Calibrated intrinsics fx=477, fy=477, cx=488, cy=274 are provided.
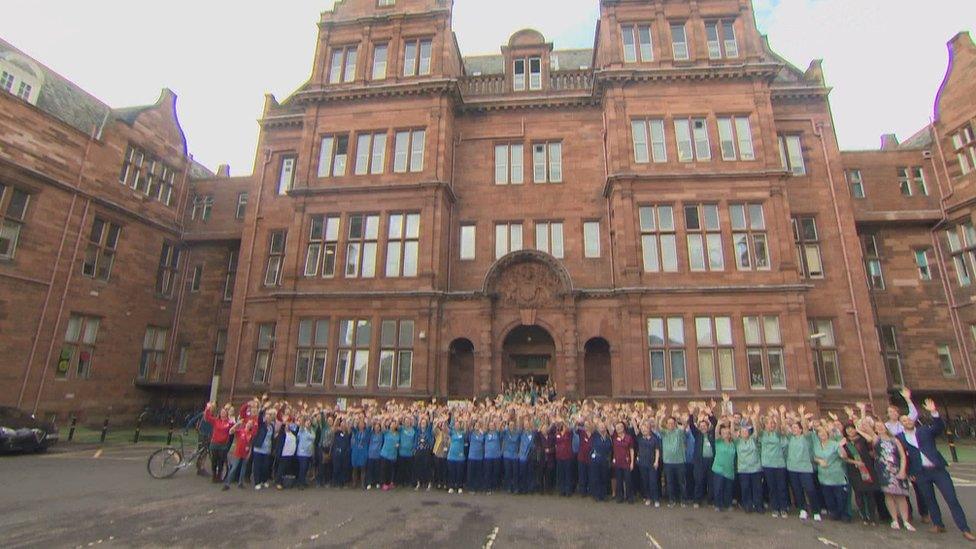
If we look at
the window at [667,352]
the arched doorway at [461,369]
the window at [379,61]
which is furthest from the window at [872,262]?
the window at [379,61]

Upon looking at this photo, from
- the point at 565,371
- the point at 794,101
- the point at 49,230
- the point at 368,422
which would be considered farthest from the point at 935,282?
the point at 49,230

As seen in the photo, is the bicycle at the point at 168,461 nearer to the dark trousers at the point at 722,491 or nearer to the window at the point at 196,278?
the dark trousers at the point at 722,491

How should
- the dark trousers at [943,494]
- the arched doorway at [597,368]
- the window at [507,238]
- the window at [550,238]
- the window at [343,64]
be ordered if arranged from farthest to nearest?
the window at [343,64]
the window at [507,238]
the window at [550,238]
the arched doorway at [597,368]
the dark trousers at [943,494]

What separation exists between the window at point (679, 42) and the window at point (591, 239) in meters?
9.09

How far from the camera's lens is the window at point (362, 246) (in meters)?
22.5

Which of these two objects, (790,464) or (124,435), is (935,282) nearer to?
(790,464)

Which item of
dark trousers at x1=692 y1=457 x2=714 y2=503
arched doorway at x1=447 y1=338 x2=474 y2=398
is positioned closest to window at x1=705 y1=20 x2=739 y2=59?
arched doorway at x1=447 y1=338 x2=474 y2=398

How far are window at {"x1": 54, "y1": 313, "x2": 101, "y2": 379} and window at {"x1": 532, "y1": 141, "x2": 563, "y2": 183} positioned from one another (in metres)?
23.9

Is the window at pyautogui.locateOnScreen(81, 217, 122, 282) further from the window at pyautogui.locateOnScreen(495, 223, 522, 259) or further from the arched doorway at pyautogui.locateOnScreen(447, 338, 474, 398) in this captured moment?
the window at pyautogui.locateOnScreen(495, 223, 522, 259)

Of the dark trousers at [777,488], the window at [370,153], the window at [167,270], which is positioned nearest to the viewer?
the dark trousers at [777,488]

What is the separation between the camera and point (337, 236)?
23062mm

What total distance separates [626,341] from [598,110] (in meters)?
12.1

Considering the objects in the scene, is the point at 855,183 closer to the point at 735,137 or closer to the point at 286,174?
the point at 735,137

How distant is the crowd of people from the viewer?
9.55 m
